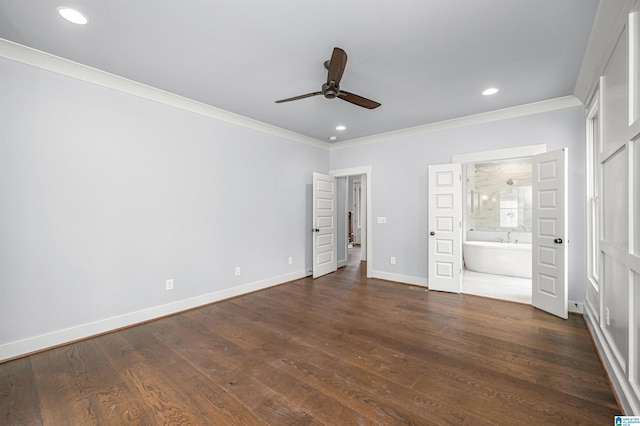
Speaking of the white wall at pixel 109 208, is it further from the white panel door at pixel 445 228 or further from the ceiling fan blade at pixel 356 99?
the white panel door at pixel 445 228

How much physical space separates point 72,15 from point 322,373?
337 cm

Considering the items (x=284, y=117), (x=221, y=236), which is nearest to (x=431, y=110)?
(x=284, y=117)

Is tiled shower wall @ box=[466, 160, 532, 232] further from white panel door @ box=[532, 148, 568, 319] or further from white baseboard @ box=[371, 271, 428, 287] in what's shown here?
white panel door @ box=[532, 148, 568, 319]

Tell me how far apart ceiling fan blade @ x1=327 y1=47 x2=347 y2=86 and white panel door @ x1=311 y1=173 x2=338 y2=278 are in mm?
2920

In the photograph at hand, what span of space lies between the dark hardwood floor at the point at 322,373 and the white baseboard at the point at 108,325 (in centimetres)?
11

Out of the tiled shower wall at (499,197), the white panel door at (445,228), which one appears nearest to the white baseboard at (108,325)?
the white panel door at (445,228)

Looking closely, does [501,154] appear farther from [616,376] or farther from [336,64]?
[336,64]

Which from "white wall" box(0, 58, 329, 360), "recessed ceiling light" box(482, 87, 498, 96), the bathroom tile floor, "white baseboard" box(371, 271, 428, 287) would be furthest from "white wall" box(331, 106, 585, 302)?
"white wall" box(0, 58, 329, 360)

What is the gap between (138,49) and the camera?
2.46 meters

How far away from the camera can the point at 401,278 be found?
16.3 ft

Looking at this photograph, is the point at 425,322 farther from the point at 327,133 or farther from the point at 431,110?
the point at 327,133

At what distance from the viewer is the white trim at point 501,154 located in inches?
148

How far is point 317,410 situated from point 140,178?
10.0 ft

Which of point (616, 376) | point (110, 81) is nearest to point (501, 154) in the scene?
point (616, 376)
